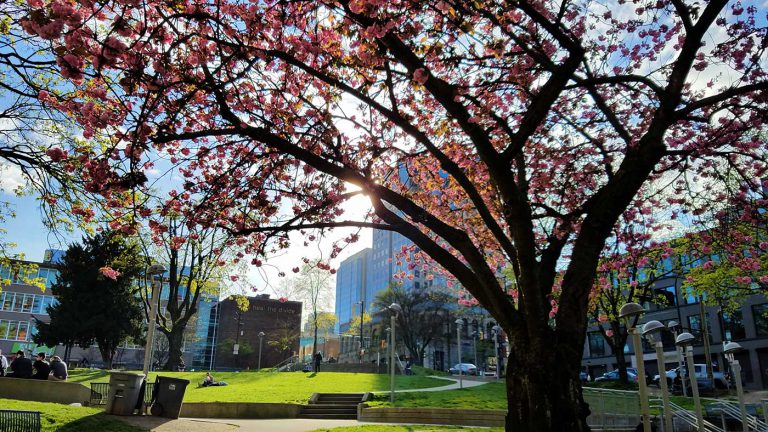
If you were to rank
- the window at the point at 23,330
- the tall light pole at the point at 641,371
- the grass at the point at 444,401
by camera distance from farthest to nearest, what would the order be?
the window at the point at 23,330, the grass at the point at 444,401, the tall light pole at the point at 641,371

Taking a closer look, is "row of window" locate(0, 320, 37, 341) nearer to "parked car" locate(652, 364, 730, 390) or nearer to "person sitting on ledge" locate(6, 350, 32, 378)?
"person sitting on ledge" locate(6, 350, 32, 378)

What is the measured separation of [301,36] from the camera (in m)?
7.80

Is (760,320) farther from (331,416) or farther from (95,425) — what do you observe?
(95,425)

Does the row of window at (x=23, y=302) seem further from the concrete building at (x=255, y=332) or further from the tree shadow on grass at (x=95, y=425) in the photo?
the tree shadow on grass at (x=95, y=425)

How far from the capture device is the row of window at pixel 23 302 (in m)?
64.2

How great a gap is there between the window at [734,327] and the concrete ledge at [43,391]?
48.7 meters

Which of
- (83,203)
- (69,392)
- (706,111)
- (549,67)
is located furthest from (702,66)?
(69,392)

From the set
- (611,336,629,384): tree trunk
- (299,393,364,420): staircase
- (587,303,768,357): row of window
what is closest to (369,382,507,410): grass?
(299,393,364,420): staircase

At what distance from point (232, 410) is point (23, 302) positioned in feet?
208

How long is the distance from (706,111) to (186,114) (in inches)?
391

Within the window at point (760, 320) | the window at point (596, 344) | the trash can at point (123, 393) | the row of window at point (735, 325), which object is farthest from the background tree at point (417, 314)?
the trash can at point (123, 393)

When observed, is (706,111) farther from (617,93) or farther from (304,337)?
(304,337)

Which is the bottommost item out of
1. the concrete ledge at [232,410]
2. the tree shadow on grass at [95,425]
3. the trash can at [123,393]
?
the concrete ledge at [232,410]

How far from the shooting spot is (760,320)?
43375 mm
